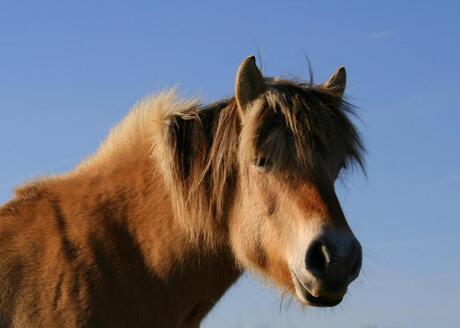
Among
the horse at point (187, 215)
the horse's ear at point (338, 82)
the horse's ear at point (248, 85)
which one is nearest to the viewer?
the horse at point (187, 215)

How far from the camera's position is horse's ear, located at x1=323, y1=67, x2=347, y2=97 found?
7859 mm

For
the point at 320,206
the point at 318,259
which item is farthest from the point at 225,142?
the point at 318,259

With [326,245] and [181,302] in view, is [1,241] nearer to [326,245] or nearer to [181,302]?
[181,302]

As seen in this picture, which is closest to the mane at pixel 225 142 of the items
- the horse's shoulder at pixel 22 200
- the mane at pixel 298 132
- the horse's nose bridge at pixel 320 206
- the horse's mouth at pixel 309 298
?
the mane at pixel 298 132

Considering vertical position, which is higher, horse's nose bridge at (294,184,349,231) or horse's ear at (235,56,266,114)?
horse's ear at (235,56,266,114)

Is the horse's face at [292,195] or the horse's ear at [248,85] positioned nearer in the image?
the horse's face at [292,195]

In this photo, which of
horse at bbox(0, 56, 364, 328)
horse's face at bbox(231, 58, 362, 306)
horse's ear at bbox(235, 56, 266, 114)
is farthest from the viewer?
horse's ear at bbox(235, 56, 266, 114)

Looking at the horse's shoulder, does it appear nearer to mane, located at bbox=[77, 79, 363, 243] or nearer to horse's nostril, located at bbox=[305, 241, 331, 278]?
mane, located at bbox=[77, 79, 363, 243]

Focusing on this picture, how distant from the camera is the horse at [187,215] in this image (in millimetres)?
6672

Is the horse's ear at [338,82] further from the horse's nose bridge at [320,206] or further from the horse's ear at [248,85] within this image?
the horse's nose bridge at [320,206]

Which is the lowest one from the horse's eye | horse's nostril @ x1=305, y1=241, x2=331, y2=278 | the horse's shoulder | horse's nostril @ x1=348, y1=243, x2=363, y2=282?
horse's nostril @ x1=348, y1=243, x2=363, y2=282

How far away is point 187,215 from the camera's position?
7.10m

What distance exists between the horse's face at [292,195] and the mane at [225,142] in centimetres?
1

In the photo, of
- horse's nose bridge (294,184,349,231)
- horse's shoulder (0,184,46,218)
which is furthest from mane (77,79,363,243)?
horse's shoulder (0,184,46,218)
